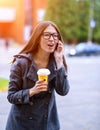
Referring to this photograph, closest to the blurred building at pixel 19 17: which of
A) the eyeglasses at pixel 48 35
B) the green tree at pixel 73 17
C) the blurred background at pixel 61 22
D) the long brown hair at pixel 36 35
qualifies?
the blurred background at pixel 61 22

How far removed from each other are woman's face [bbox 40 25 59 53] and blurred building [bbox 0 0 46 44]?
2032 inches

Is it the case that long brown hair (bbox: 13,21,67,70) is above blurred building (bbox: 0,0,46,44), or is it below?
below

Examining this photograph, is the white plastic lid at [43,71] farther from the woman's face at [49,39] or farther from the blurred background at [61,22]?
the blurred background at [61,22]

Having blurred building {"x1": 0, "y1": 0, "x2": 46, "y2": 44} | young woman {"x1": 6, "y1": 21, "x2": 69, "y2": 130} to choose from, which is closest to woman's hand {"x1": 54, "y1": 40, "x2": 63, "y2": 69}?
young woman {"x1": 6, "y1": 21, "x2": 69, "y2": 130}

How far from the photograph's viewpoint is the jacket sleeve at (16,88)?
3082mm

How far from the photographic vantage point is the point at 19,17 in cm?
5503

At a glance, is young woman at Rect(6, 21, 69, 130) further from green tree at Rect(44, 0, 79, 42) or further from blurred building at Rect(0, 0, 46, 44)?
blurred building at Rect(0, 0, 46, 44)

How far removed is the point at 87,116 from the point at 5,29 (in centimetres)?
4970

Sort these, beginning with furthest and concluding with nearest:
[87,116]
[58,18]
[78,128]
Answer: [58,18]
[87,116]
[78,128]

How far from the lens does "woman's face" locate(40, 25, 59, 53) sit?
123 inches

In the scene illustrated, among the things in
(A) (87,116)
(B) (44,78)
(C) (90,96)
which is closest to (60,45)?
(B) (44,78)

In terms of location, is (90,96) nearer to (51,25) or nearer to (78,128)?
(78,128)

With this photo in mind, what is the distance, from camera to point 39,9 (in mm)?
55875

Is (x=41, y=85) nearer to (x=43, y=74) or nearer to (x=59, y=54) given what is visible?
(x=43, y=74)
